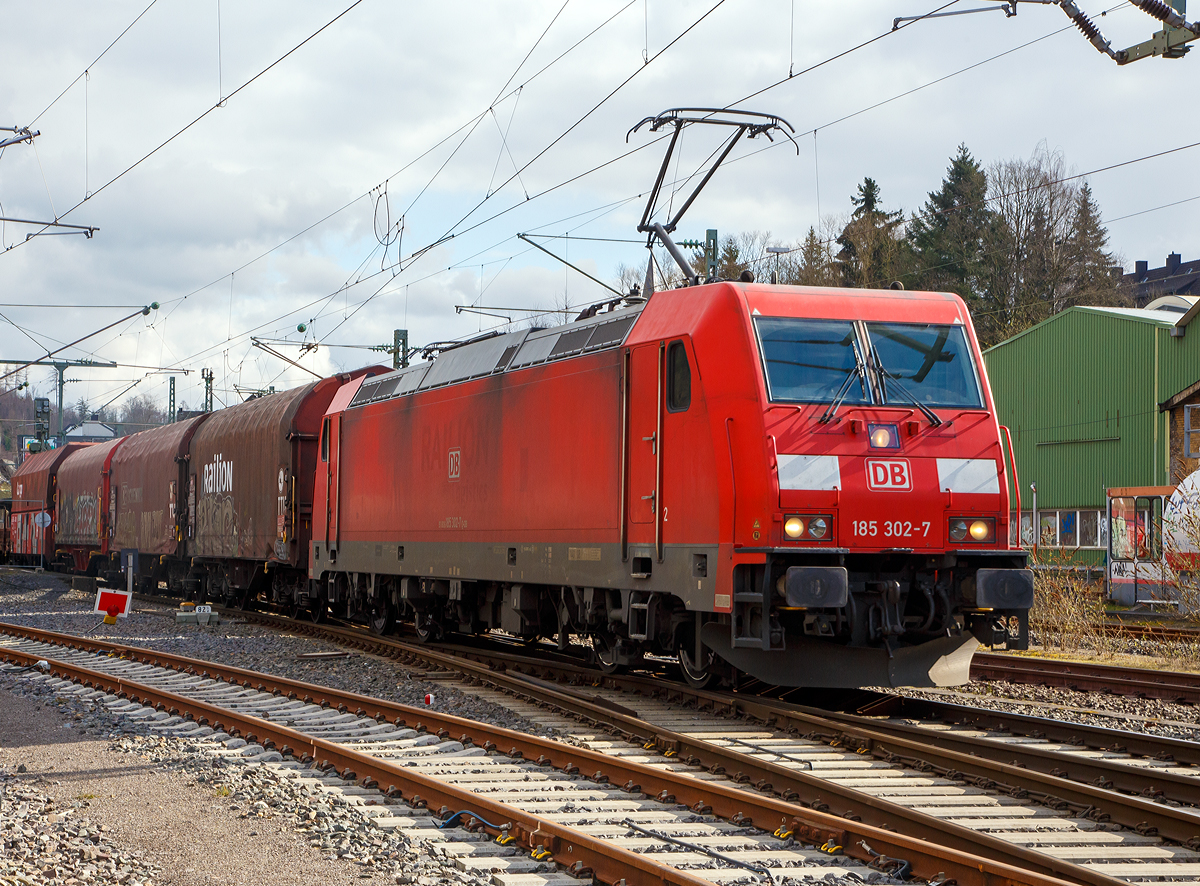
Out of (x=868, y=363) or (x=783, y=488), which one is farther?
(x=868, y=363)

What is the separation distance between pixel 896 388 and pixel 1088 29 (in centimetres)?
417

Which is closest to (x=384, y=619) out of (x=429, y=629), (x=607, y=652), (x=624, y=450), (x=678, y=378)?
(x=429, y=629)

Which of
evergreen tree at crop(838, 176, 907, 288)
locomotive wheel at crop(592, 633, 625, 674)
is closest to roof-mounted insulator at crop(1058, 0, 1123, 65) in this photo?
locomotive wheel at crop(592, 633, 625, 674)

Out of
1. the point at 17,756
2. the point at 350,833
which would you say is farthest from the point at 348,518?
the point at 350,833

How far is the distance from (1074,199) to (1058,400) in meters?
18.0

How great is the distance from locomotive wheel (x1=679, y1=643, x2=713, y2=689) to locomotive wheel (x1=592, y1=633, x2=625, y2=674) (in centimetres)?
100

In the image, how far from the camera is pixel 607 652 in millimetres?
12977

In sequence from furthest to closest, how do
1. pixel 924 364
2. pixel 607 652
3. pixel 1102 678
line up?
pixel 607 652, pixel 1102 678, pixel 924 364

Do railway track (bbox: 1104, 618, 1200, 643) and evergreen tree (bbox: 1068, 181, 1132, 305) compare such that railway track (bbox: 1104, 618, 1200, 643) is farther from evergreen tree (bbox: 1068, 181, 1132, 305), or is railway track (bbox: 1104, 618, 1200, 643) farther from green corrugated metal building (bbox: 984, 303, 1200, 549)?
evergreen tree (bbox: 1068, 181, 1132, 305)

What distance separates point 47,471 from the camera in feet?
129

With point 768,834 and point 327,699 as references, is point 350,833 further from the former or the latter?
point 327,699

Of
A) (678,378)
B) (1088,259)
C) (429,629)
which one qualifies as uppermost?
(1088,259)

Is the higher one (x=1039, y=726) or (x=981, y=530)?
(x=981, y=530)

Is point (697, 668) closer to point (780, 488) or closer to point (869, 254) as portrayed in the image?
point (780, 488)
